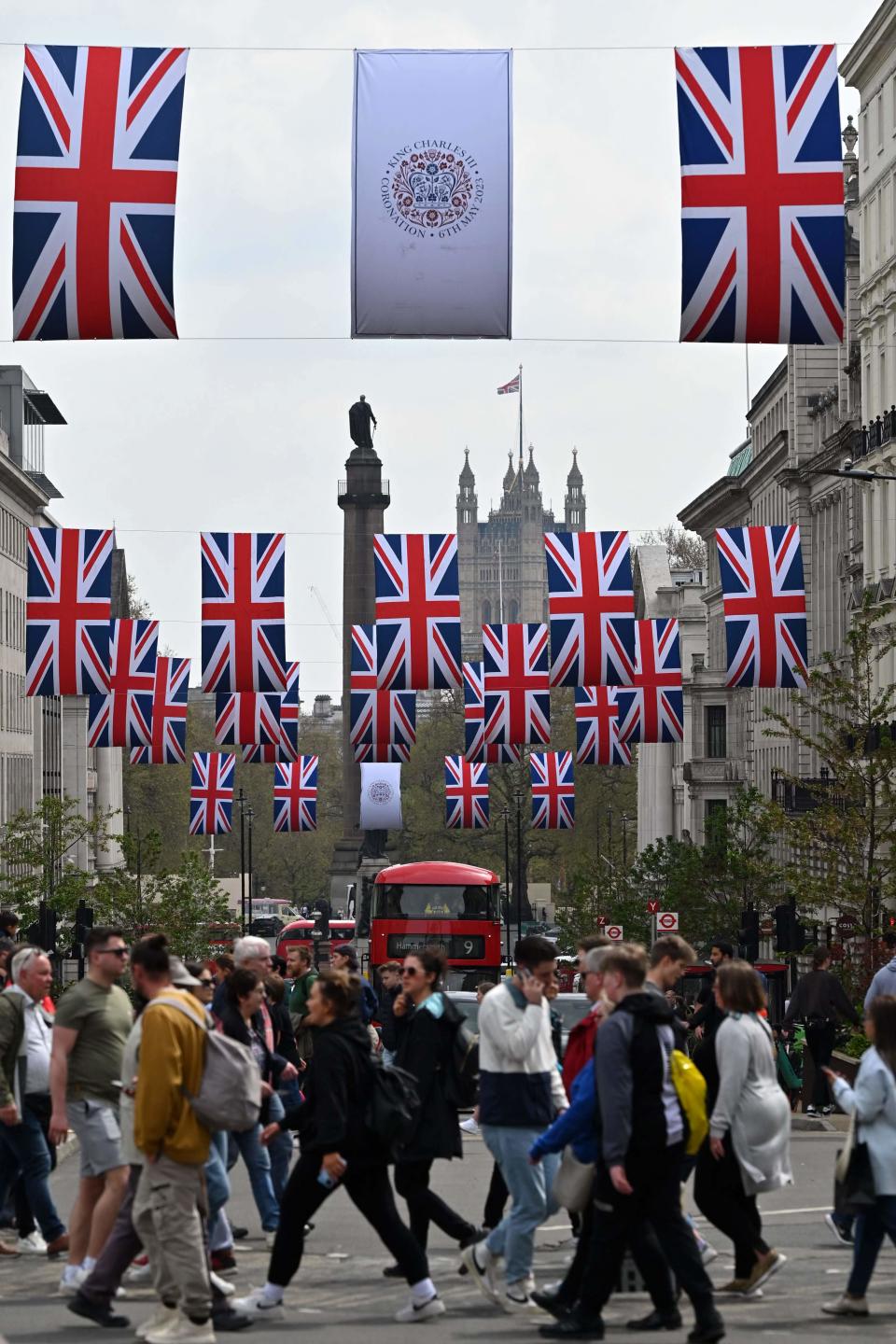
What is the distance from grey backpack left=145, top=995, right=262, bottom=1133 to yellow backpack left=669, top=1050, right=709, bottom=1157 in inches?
74.0

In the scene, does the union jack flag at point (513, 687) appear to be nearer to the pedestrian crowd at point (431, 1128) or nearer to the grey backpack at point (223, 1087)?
the pedestrian crowd at point (431, 1128)

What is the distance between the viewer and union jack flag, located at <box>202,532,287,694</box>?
43.6 meters

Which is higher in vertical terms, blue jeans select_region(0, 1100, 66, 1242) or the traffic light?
the traffic light

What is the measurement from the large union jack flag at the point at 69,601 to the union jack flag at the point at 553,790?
1047 inches

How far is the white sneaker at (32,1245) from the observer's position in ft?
48.9

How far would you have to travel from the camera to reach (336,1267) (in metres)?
14.5

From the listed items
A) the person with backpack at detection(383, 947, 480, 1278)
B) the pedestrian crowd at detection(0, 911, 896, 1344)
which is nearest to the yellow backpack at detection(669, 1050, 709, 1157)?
the pedestrian crowd at detection(0, 911, 896, 1344)

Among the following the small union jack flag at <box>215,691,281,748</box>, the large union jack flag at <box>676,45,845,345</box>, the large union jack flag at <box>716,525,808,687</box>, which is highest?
the large union jack flag at <box>676,45,845,345</box>

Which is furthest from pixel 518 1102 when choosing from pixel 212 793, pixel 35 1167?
pixel 212 793

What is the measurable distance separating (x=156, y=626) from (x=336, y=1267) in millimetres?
35350

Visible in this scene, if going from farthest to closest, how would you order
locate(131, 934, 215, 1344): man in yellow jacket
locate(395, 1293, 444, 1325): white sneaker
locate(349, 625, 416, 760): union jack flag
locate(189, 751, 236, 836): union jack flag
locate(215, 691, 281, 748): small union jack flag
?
locate(189, 751, 236, 836): union jack flag
locate(349, 625, 416, 760): union jack flag
locate(215, 691, 281, 748): small union jack flag
locate(395, 1293, 444, 1325): white sneaker
locate(131, 934, 215, 1344): man in yellow jacket

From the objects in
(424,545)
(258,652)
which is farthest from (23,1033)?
(424,545)

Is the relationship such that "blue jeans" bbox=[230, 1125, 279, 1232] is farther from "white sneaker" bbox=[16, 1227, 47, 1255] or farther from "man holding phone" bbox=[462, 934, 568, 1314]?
"man holding phone" bbox=[462, 934, 568, 1314]

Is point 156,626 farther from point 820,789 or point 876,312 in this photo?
point 820,789
